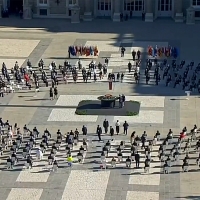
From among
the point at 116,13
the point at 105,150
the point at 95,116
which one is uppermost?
the point at 116,13

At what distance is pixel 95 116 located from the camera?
7150cm

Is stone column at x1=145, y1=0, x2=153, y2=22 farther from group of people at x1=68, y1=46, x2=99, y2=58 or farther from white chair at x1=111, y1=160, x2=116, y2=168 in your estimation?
white chair at x1=111, y1=160, x2=116, y2=168

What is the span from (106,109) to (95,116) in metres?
1.69

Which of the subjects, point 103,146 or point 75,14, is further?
point 75,14

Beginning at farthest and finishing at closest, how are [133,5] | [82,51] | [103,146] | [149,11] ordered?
1. [133,5]
2. [149,11]
3. [82,51]
4. [103,146]

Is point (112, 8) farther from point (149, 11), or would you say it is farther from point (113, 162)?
point (113, 162)

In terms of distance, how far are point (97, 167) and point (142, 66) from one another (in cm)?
2730

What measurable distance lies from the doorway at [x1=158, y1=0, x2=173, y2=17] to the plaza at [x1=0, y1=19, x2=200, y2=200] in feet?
8.84

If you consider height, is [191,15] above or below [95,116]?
above

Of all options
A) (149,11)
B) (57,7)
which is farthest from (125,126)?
(57,7)

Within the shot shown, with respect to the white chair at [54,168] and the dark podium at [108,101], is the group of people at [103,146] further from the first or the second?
the dark podium at [108,101]

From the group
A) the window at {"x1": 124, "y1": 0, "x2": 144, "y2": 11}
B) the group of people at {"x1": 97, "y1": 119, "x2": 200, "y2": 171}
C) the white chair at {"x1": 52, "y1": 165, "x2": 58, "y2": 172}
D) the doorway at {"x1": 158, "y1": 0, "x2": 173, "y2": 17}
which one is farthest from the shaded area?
the window at {"x1": 124, "y1": 0, "x2": 144, "y2": 11}

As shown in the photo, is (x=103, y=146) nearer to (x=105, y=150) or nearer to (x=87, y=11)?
(x=105, y=150)

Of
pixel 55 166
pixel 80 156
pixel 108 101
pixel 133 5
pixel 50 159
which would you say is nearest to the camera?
pixel 55 166
